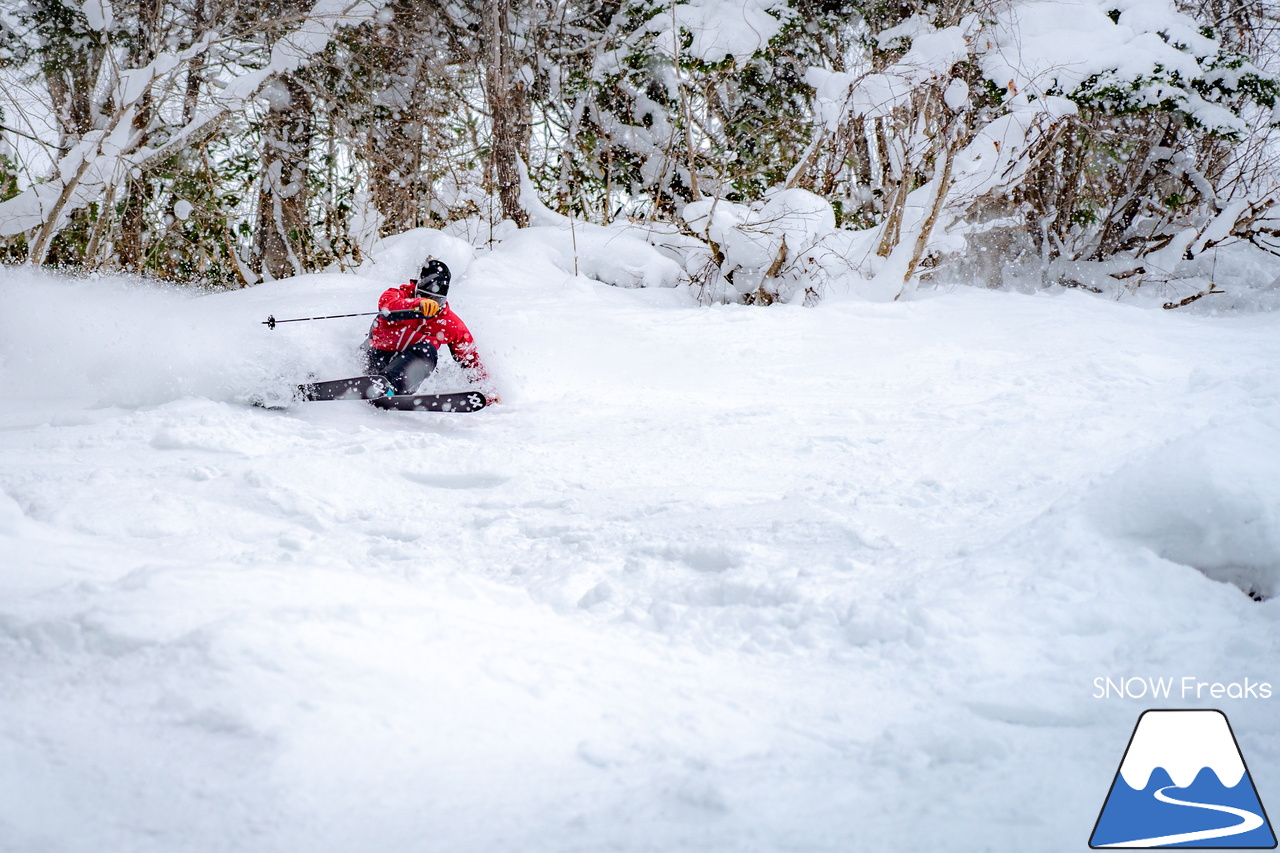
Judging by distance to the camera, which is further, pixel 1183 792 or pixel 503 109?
pixel 503 109

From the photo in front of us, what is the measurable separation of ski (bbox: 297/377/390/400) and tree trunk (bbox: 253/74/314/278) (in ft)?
19.8

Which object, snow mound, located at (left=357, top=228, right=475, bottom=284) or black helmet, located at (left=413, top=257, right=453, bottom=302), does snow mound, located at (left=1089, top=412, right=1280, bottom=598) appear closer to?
black helmet, located at (left=413, top=257, right=453, bottom=302)

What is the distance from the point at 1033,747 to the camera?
5.00 ft

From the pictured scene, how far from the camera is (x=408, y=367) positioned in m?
4.88

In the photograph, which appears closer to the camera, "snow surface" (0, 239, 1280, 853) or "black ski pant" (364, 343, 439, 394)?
"snow surface" (0, 239, 1280, 853)

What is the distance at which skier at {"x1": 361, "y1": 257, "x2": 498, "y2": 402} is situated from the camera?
16.6 feet

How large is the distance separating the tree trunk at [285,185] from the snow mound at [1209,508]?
9.78m

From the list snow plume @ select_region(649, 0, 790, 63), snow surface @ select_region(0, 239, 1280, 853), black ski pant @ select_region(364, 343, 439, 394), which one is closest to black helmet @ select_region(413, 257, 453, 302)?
black ski pant @ select_region(364, 343, 439, 394)

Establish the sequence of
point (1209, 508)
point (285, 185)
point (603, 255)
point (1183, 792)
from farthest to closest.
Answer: point (285, 185), point (603, 255), point (1209, 508), point (1183, 792)

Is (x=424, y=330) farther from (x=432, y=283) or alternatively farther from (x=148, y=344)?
(x=148, y=344)

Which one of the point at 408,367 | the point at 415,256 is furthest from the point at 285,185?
the point at 408,367

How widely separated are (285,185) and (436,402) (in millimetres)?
7046

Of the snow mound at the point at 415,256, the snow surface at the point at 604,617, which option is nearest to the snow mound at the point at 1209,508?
the snow surface at the point at 604,617

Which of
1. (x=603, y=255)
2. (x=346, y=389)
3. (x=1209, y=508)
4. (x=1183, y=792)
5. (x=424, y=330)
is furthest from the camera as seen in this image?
(x=603, y=255)
